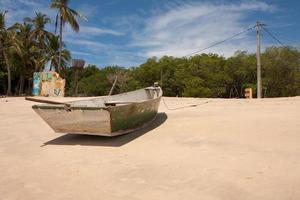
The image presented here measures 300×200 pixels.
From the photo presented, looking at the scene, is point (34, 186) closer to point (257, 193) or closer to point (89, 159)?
point (89, 159)

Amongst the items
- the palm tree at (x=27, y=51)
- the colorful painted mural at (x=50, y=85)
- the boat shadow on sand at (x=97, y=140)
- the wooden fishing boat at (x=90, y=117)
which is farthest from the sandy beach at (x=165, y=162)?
the palm tree at (x=27, y=51)

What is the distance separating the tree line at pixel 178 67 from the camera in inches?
1107

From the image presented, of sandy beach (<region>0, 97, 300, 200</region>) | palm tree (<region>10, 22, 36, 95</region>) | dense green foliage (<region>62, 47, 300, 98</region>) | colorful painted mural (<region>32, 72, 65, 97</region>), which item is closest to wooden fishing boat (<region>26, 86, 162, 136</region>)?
sandy beach (<region>0, 97, 300, 200</region>)

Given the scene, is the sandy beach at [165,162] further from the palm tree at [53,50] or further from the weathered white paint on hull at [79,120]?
the palm tree at [53,50]

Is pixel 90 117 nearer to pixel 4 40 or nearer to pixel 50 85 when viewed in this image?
pixel 50 85

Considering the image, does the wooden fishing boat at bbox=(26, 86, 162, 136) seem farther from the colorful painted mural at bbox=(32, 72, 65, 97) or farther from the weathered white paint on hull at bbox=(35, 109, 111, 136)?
the colorful painted mural at bbox=(32, 72, 65, 97)

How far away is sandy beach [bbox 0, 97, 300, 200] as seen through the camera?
149 inches

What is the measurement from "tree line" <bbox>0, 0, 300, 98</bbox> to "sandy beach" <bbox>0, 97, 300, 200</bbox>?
2235cm

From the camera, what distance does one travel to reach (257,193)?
3.58 m

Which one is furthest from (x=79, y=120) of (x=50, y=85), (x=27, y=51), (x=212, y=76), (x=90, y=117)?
(x=212, y=76)

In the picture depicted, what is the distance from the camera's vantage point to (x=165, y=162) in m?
4.89

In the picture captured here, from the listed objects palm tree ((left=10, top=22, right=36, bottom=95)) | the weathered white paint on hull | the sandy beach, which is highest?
palm tree ((left=10, top=22, right=36, bottom=95))

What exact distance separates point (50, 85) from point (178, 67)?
19813 mm

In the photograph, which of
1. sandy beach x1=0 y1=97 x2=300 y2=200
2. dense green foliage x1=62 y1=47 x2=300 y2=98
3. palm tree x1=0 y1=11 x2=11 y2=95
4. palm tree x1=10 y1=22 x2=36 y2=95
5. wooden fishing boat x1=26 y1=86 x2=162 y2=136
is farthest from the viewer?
dense green foliage x1=62 y1=47 x2=300 y2=98
